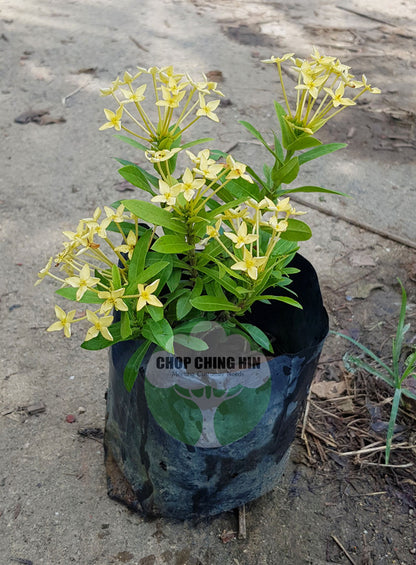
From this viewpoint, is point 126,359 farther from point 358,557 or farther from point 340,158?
point 340,158

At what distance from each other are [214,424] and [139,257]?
0.48 meters

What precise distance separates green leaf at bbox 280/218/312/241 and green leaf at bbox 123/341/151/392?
0.45 meters

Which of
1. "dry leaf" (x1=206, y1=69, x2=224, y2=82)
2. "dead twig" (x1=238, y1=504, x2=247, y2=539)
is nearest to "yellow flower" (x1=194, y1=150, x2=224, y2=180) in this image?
"dead twig" (x1=238, y1=504, x2=247, y2=539)

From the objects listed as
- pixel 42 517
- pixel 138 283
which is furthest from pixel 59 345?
pixel 138 283

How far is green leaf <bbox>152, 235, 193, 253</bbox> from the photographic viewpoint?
1309 mm

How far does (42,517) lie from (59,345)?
2.62 ft

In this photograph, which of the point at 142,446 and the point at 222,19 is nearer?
the point at 142,446

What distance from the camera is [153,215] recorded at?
1.33 meters

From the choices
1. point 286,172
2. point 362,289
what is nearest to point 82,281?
point 286,172

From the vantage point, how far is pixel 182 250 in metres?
1.35

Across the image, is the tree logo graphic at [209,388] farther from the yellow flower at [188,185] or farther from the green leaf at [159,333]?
the yellow flower at [188,185]

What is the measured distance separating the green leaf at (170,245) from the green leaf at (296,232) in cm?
26

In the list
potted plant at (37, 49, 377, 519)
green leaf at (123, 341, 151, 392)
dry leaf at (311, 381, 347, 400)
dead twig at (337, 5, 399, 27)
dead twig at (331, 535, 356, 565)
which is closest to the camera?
potted plant at (37, 49, 377, 519)

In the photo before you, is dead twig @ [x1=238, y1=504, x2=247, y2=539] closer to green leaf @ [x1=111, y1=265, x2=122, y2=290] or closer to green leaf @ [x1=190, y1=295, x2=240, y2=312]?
green leaf @ [x1=190, y1=295, x2=240, y2=312]
